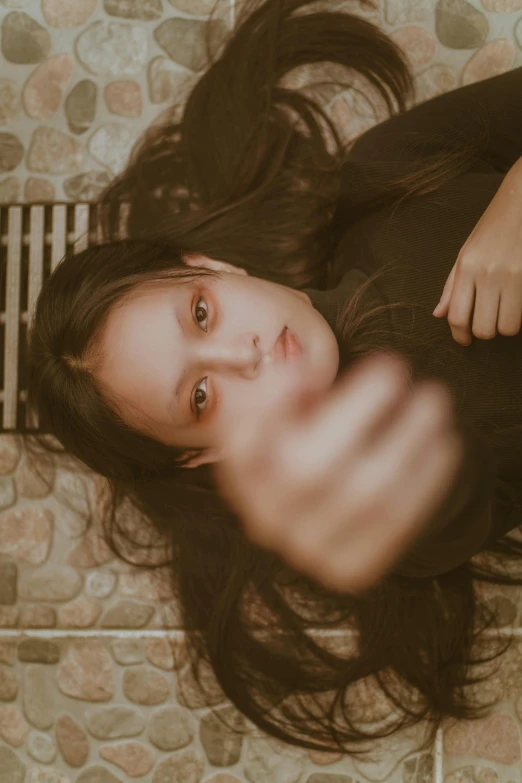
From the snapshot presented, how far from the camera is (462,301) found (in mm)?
770

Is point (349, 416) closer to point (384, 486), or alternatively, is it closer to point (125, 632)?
point (384, 486)

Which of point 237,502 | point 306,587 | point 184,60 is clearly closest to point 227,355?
point 237,502

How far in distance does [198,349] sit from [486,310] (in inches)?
12.6

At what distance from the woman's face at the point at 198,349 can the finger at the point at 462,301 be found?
0.45 ft

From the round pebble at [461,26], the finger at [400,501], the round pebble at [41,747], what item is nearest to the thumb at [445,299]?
the finger at [400,501]

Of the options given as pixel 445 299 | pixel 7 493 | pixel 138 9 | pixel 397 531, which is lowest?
pixel 7 493

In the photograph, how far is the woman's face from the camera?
0.75 metres

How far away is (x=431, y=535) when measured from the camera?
2.54 feet

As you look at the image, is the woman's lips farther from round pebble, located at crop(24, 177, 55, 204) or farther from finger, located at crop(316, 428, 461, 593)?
round pebble, located at crop(24, 177, 55, 204)

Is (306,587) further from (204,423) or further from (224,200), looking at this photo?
(224,200)

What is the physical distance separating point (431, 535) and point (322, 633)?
27cm

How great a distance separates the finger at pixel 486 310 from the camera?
0.76m

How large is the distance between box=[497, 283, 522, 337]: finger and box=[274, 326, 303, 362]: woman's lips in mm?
225

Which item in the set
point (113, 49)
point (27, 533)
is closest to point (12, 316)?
point (27, 533)
